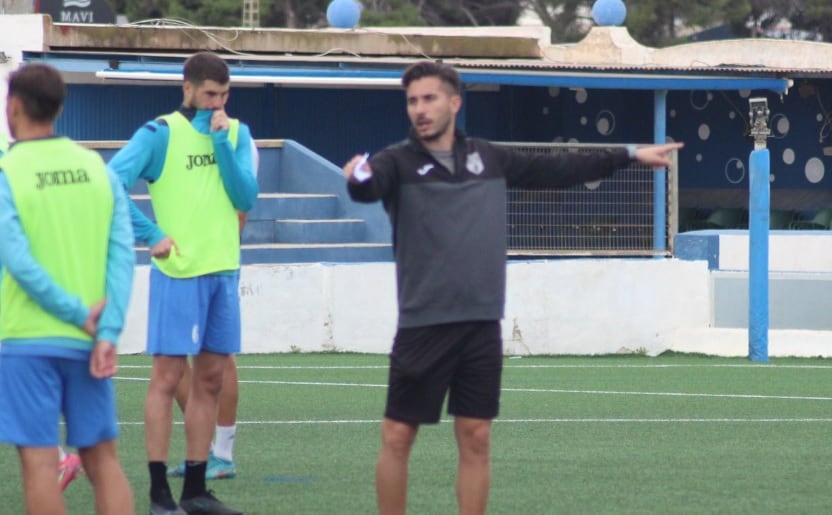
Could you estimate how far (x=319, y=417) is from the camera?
36.4 feet

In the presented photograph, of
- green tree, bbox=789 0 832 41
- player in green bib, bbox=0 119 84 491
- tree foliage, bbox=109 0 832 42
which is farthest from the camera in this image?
green tree, bbox=789 0 832 41

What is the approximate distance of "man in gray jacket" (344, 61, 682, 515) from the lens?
624 centimetres

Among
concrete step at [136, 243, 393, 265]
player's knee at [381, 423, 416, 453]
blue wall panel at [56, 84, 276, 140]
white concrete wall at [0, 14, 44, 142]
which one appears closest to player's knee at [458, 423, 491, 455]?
player's knee at [381, 423, 416, 453]

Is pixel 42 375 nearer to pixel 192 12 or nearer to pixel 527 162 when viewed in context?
pixel 527 162

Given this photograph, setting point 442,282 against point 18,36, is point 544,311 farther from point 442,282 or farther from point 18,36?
point 442,282

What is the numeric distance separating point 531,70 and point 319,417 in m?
12.8

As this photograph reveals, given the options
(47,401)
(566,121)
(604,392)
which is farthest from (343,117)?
(47,401)

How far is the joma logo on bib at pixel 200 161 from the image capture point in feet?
24.4

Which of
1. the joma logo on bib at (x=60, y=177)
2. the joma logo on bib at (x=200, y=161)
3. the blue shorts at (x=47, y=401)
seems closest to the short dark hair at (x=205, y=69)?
the joma logo on bib at (x=200, y=161)

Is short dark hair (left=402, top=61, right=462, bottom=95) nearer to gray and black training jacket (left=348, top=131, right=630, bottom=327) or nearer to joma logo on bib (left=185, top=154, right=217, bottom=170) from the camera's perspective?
gray and black training jacket (left=348, top=131, right=630, bottom=327)

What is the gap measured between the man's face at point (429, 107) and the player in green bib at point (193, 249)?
4.35ft

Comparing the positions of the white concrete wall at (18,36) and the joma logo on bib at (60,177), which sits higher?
the white concrete wall at (18,36)

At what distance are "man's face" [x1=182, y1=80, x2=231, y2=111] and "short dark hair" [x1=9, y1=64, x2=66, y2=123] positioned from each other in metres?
1.81

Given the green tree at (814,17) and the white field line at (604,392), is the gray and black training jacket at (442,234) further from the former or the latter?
the green tree at (814,17)
